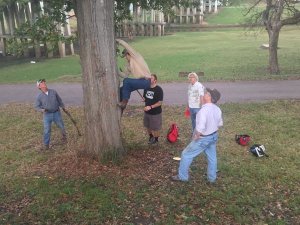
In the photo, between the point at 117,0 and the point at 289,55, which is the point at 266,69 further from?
the point at 117,0

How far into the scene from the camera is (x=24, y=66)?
2519 cm

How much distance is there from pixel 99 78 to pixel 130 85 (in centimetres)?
92

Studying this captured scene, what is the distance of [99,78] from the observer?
766 cm

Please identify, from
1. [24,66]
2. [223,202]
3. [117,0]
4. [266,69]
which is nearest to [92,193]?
[223,202]

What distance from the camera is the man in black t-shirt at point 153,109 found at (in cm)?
890

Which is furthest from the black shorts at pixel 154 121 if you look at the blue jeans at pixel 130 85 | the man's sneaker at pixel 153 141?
the blue jeans at pixel 130 85

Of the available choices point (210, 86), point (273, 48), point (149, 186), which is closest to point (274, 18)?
point (273, 48)

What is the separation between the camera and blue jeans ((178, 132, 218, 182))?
711 centimetres

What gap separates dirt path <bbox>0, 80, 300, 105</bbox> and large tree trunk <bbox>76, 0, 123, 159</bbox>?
20.8 feet

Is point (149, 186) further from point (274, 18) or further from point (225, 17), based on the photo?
point (225, 17)

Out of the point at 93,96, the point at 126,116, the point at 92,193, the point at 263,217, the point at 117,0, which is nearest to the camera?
the point at 263,217

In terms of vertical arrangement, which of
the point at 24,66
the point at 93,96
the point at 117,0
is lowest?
the point at 24,66

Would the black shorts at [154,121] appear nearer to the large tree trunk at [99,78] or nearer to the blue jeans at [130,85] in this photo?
the blue jeans at [130,85]

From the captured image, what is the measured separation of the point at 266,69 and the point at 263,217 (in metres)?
14.9
